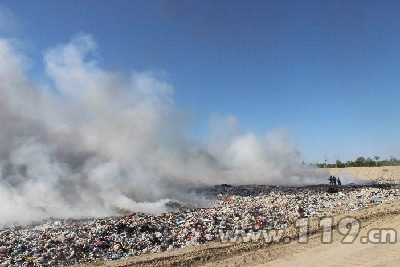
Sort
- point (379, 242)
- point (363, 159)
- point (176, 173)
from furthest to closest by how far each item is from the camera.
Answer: point (363, 159) < point (176, 173) < point (379, 242)

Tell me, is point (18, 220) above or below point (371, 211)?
above

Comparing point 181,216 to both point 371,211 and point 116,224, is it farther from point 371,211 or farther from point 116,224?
point 371,211

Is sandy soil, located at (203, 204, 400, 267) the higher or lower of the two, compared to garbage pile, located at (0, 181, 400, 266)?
lower

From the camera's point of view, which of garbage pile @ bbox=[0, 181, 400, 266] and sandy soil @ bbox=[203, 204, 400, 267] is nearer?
sandy soil @ bbox=[203, 204, 400, 267]

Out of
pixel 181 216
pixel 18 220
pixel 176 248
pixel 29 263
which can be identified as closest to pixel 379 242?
pixel 176 248

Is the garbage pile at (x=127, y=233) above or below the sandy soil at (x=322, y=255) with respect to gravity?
above

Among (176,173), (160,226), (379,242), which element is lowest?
(379,242)

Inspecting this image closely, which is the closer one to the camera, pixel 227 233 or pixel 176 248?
pixel 176 248

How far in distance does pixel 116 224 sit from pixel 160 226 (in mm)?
1377

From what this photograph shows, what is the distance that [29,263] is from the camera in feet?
20.4

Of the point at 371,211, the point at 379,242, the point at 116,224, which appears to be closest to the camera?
the point at 379,242

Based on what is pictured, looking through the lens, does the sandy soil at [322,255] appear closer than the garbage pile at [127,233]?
A: Yes

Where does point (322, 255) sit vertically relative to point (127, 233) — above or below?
below

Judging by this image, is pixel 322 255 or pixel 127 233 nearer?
pixel 322 255
